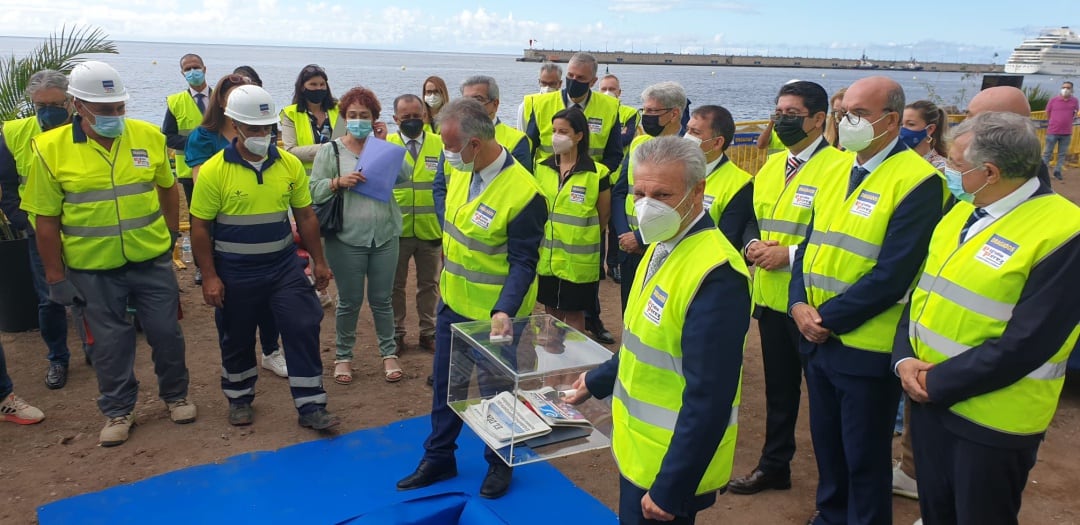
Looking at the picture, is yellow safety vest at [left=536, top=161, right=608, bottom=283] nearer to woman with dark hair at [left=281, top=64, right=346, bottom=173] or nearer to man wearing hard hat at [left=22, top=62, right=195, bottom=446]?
woman with dark hair at [left=281, top=64, right=346, bottom=173]

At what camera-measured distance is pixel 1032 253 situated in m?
2.51

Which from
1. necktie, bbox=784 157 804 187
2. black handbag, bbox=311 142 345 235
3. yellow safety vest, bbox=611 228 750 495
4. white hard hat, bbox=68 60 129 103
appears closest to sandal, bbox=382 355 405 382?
black handbag, bbox=311 142 345 235

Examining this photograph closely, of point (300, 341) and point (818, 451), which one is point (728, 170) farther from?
point (300, 341)

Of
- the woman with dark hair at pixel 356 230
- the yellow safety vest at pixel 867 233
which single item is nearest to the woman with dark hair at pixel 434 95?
the woman with dark hair at pixel 356 230

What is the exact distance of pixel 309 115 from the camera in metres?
6.04

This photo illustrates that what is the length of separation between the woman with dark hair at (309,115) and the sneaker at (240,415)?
6.56 ft

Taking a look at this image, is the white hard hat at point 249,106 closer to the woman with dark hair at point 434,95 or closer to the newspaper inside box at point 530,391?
the newspaper inside box at point 530,391

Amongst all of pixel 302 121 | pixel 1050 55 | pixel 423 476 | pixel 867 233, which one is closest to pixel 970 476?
pixel 867 233

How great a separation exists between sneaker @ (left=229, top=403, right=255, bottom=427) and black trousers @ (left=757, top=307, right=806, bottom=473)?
321 cm

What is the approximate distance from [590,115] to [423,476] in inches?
145

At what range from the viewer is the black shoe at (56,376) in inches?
210

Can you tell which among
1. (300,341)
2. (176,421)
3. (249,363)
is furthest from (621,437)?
(176,421)

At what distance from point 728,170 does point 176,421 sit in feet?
12.5

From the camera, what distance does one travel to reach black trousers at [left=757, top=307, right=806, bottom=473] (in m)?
4.05
